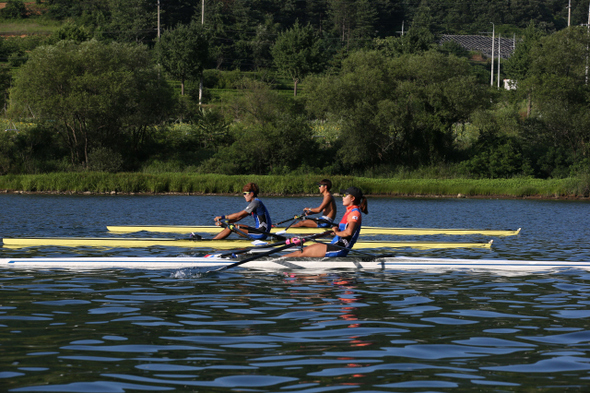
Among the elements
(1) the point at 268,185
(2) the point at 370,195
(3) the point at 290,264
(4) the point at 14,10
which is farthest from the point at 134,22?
(3) the point at 290,264

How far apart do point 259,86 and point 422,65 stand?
1349 centimetres

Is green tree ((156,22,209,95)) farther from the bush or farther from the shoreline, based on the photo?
the shoreline

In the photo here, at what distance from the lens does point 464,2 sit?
439 feet

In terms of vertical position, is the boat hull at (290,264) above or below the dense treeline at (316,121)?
below

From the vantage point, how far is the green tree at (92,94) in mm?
45219

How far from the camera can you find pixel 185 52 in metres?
59.7

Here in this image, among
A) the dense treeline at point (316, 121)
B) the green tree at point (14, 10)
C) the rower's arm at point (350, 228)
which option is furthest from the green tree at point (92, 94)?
the green tree at point (14, 10)

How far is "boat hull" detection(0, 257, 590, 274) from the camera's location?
11969 mm

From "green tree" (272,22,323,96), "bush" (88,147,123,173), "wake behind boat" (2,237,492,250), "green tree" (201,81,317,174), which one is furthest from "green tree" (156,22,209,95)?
"wake behind boat" (2,237,492,250)

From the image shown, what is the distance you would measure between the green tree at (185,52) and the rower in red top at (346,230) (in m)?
50.4

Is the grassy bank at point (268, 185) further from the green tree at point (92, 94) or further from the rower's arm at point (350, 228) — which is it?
the rower's arm at point (350, 228)

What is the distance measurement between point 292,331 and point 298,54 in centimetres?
6209

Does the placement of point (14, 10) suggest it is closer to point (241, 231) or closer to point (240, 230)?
point (241, 231)

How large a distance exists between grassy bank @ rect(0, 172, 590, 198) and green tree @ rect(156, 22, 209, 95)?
21546 millimetres
